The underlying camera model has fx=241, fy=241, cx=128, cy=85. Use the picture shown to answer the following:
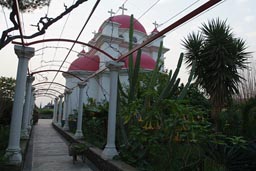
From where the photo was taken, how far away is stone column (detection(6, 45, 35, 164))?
16.0 feet

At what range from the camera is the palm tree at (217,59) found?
906cm

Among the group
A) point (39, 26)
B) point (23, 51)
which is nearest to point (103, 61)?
point (39, 26)

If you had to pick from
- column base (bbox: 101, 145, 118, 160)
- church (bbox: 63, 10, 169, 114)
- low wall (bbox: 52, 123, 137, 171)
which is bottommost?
low wall (bbox: 52, 123, 137, 171)

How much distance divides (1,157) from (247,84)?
1538 cm

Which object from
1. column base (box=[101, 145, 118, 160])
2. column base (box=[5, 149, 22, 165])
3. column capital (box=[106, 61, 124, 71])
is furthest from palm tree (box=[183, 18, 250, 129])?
column base (box=[5, 149, 22, 165])

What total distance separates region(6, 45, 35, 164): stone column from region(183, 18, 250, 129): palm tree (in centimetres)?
621

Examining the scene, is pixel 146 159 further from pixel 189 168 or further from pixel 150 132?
pixel 189 168

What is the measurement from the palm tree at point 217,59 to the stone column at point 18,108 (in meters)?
6.21

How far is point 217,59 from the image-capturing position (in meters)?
9.12

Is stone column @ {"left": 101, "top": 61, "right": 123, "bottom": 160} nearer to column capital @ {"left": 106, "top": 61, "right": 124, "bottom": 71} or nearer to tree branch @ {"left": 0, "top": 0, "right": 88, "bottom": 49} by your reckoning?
column capital @ {"left": 106, "top": 61, "right": 124, "bottom": 71}

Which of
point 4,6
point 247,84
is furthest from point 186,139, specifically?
point 247,84

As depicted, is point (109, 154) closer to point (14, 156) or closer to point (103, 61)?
point (14, 156)

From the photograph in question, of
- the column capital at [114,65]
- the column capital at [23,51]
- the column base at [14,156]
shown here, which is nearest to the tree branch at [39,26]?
the column capital at [23,51]

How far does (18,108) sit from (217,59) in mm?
7128
